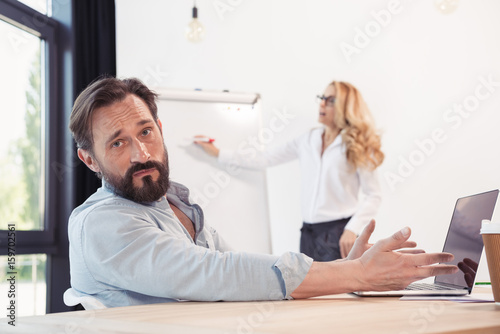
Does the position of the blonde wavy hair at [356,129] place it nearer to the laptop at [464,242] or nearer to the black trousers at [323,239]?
the black trousers at [323,239]

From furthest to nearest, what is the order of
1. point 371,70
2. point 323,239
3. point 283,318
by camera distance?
point 371,70 < point 323,239 < point 283,318

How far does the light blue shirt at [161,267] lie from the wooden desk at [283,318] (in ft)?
0.12

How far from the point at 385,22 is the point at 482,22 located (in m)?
0.66

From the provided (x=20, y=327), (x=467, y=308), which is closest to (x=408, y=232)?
(x=467, y=308)

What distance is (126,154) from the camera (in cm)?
134

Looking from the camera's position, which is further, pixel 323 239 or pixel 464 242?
pixel 323 239

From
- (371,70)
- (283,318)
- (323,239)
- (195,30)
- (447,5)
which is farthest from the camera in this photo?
(371,70)

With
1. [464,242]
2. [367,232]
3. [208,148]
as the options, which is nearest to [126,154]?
[367,232]

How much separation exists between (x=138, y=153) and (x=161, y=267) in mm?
394

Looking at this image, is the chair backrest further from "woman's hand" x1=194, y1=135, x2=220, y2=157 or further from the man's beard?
"woman's hand" x1=194, y1=135, x2=220, y2=157

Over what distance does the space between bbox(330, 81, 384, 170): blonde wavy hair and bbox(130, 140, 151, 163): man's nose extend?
190 centimetres

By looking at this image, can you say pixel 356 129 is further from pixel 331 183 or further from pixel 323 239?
pixel 323 239

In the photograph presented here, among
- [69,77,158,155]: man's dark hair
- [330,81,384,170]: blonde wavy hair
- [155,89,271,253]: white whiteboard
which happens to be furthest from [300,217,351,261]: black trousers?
[69,77,158,155]: man's dark hair

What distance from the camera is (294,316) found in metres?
0.81
